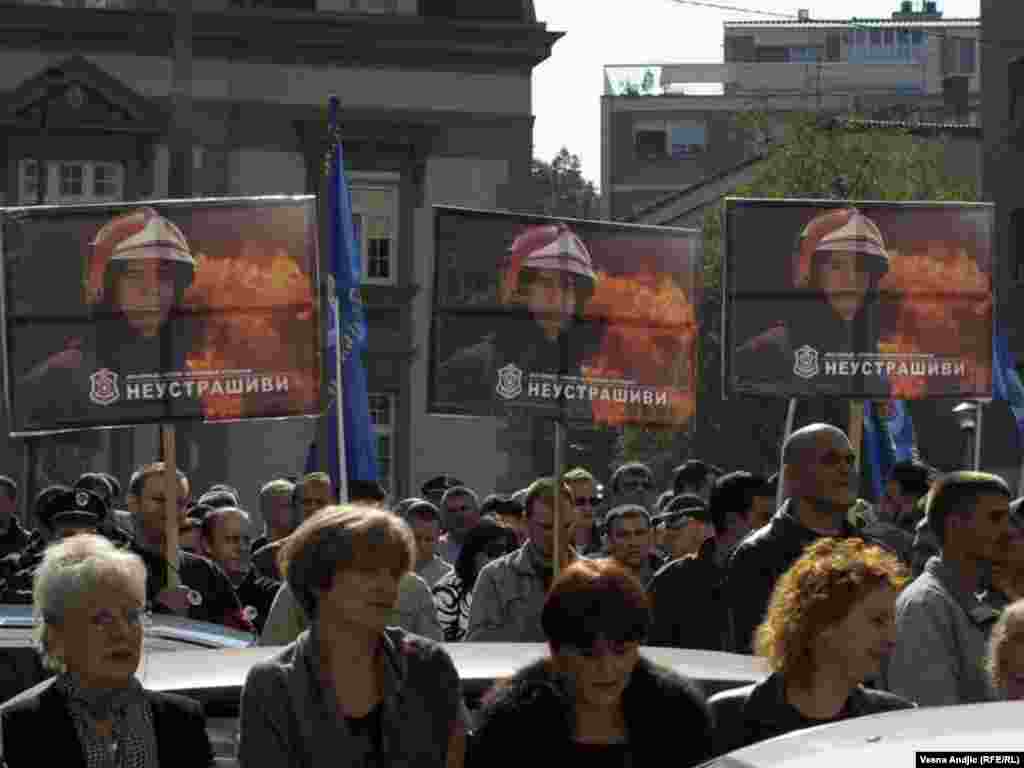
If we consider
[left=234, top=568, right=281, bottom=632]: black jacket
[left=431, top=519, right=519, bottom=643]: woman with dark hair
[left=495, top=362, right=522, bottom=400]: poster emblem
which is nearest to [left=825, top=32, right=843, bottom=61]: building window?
[left=495, top=362, right=522, bottom=400]: poster emblem

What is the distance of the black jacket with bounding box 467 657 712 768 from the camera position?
5.83m

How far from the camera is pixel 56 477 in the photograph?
35.8 meters

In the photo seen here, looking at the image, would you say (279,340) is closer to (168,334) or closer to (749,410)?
(168,334)

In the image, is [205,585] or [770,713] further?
[205,585]

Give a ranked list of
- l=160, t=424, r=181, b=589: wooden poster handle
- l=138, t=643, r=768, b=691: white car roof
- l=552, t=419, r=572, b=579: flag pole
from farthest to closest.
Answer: l=160, t=424, r=181, b=589: wooden poster handle, l=552, t=419, r=572, b=579: flag pole, l=138, t=643, r=768, b=691: white car roof

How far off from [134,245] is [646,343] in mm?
2802

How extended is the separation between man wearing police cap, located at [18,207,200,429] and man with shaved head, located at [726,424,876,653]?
4.51 meters

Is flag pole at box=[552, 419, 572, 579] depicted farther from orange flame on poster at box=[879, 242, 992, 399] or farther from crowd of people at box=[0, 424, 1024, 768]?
crowd of people at box=[0, 424, 1024, 768]

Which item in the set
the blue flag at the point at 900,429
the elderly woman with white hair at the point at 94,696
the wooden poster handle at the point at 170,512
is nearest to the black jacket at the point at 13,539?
the wooden poster handle at the point at 170,512

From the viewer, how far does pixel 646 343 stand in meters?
13.8

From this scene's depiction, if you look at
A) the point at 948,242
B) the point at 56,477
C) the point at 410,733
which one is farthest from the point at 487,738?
the point at 56,477

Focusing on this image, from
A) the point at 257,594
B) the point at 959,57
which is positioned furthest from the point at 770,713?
the point at 959,57

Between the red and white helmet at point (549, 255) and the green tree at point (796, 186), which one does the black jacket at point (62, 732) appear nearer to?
the red and white helmet at point (549, 255)

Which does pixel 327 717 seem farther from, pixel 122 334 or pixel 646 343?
pixel 646 343
